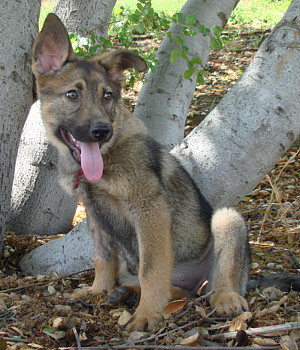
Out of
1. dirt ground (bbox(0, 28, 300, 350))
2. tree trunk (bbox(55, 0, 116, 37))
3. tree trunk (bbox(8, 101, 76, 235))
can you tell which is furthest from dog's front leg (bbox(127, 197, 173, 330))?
tree trunk (bbox(55, 0, 116, 37))

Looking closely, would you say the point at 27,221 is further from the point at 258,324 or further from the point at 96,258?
the point at 258,324

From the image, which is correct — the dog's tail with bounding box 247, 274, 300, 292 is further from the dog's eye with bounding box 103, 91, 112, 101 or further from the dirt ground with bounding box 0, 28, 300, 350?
the dog's eye with bounding box 103, 91, 112, 101

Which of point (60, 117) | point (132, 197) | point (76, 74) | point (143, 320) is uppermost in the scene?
point (76, 74)

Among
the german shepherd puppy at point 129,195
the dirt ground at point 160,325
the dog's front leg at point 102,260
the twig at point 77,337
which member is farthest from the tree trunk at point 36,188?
the twig at point 77,337

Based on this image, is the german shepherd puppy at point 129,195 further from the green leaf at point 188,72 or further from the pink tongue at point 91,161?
the green leaf at point 188,72

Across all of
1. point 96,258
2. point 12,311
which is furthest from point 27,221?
point 12,311

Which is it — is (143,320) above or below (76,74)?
below

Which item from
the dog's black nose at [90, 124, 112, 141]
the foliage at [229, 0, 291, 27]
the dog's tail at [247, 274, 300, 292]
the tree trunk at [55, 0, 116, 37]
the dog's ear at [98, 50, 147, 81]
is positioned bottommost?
the dog's tail at [247, 274, 300, 292]

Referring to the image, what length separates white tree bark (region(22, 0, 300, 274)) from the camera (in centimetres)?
402

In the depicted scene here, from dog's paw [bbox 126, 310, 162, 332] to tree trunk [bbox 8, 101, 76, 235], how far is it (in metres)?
2.60

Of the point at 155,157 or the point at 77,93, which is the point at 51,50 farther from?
the point at 155,157

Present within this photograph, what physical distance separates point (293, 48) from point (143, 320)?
2.52 meters

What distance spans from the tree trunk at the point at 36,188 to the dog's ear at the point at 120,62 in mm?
1598

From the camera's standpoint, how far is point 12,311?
3354 mm
